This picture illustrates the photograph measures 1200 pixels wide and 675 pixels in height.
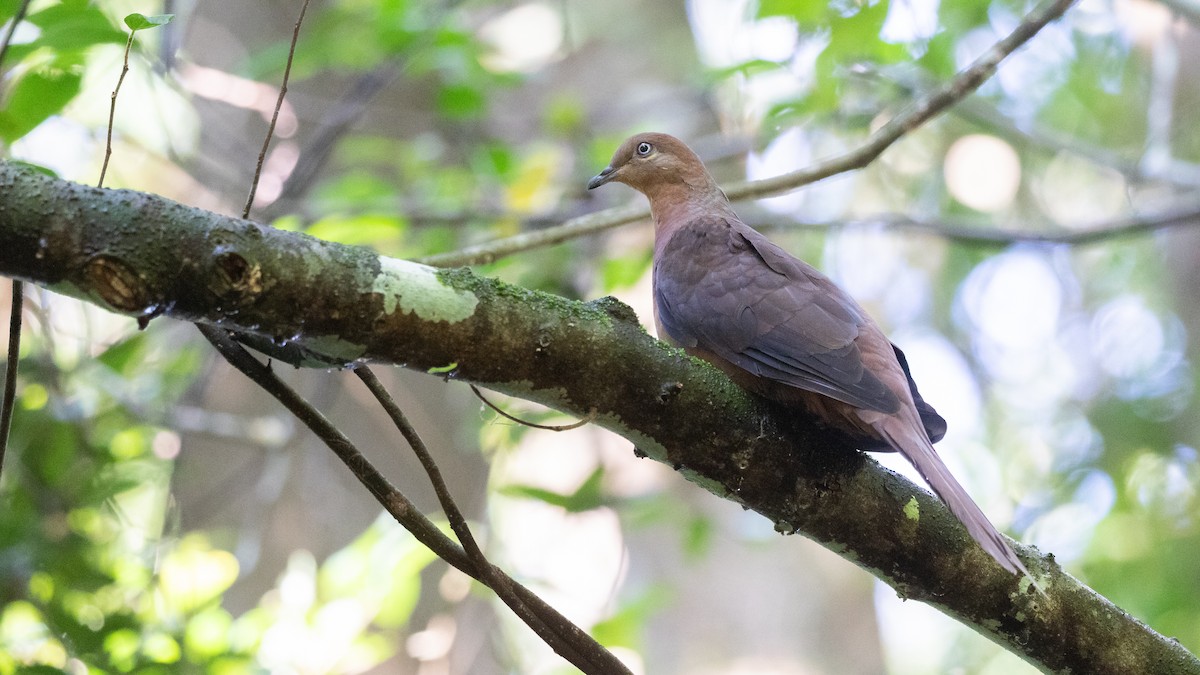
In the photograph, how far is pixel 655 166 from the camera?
4.24 metres

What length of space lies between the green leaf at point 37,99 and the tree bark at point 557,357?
1.33 m

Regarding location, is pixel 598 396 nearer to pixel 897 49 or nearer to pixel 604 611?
pixel 897 49

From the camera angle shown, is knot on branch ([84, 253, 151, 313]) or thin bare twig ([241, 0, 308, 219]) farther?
thin bare twig ([241, 0, 308, 219])

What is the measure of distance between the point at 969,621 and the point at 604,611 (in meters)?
2.65

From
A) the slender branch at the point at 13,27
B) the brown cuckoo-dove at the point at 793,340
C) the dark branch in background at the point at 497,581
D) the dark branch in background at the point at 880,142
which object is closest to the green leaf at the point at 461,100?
the dark branch in background at the point at 880,142


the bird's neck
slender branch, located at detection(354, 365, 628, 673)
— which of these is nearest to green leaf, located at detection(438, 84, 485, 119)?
the bird's neck

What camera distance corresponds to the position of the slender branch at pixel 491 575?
223 cm

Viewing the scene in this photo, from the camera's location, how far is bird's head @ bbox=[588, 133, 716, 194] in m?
4.18

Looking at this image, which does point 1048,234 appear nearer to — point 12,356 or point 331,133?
point 331,133

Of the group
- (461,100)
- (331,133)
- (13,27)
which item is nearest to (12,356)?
(13,27)

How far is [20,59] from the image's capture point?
111 inches

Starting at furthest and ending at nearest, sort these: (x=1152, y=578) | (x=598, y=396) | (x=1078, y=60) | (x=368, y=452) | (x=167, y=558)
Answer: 1. (x=1078, y=60)
2. (x=1152, y=578)
3. (x=368, y=452)
4. (x=167, y=558)
5. (x=598, y=396)

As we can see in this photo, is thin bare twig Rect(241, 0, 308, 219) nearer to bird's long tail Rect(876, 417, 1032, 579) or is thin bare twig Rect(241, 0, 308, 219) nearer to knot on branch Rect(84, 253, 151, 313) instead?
knot on branch Rect(84, 253, 151, 313)

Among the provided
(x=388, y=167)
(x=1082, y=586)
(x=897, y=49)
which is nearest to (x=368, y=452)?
(x=388, y=167)
